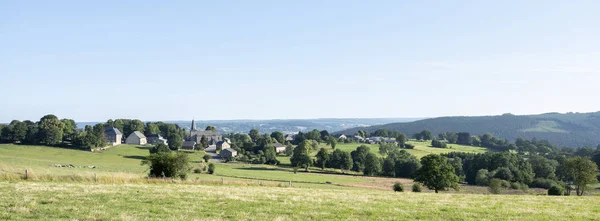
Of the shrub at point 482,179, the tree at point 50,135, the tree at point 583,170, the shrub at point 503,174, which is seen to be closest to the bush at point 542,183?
the shrub at point 503,174

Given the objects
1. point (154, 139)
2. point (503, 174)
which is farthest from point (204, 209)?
point (154, 139)

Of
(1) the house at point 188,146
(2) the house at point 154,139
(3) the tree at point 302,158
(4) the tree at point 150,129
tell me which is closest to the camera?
(3) the tree at point 302,158

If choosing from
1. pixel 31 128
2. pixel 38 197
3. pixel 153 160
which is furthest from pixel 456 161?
pixel 31 128

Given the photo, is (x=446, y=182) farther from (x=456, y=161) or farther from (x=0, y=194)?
(x=456, y=161)

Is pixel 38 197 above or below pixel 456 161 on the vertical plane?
above

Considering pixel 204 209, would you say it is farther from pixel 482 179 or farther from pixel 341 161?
pixel 341 161

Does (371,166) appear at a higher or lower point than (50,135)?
lower

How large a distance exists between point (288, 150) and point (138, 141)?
63675 mm

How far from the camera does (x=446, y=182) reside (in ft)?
179

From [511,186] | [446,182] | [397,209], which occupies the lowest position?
[511,186]

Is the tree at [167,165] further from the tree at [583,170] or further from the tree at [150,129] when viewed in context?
the tree at [150,129]

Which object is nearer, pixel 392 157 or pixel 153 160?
pixel 153 160

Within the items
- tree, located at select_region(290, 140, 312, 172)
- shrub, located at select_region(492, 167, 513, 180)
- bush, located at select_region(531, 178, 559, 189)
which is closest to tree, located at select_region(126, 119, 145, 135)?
tree, located at select_region(290, 140, 312, 172)

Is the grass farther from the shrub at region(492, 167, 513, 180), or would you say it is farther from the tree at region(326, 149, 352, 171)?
the tree at region(326, 149, 352, 171)
